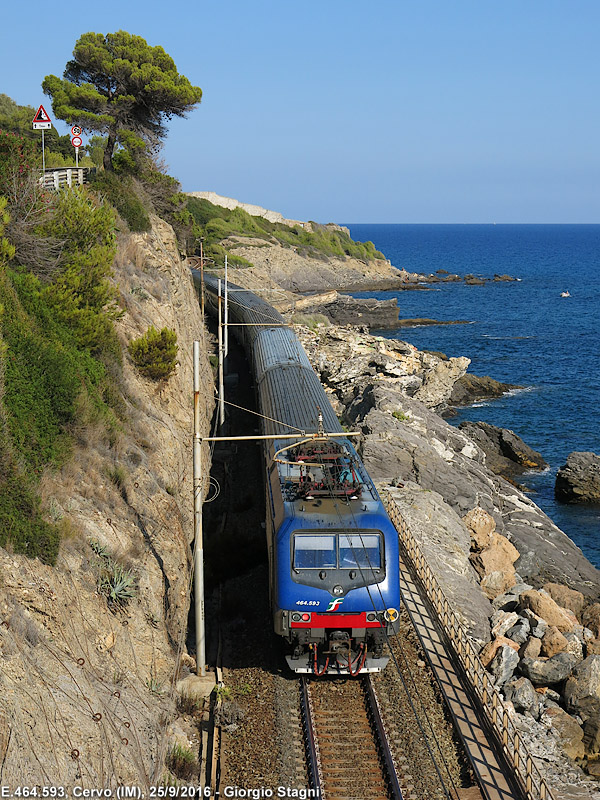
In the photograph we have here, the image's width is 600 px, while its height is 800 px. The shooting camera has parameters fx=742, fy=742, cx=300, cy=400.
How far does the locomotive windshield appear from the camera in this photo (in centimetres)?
1345

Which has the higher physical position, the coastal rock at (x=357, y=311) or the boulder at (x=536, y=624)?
the coastal rock at (x=357, y=311)

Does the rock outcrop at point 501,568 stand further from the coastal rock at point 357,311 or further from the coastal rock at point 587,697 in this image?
the coastal rock at point 357,311

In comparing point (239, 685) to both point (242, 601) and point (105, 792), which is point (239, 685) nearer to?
point (242, 601)

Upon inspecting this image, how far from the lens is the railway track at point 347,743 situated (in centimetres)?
1122

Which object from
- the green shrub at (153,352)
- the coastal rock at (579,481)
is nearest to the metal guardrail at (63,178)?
the green shrub at (153,352)

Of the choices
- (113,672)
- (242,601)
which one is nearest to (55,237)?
(242,601)

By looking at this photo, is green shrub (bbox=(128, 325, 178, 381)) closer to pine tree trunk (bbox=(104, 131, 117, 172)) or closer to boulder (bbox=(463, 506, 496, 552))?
boulder (bbox=(463, 506, 496, 552))

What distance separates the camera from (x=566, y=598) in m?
21.1

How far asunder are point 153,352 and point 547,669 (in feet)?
45.0

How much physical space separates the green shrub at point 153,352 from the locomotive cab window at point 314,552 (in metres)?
10.5

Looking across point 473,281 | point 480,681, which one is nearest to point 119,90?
point 480,681

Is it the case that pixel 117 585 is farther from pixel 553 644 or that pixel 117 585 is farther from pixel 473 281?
pixel 473 281

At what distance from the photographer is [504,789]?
11.4 meters

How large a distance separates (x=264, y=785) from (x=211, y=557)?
830 centimetres
